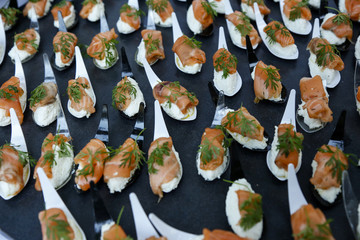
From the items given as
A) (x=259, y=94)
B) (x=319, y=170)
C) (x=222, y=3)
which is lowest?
(x=319, y=170)

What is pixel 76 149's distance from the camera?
8.91 ft

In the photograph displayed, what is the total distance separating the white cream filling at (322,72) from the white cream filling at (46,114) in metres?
2.21

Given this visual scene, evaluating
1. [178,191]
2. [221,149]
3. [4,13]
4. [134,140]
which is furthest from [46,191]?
[4,13]

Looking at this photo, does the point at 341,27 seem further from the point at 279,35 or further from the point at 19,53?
the point at 19,53

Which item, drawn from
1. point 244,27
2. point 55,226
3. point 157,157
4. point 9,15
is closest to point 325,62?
point 244,27

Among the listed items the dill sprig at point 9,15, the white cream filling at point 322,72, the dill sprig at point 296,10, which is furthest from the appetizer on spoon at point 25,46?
the white cream filling at point 322,72

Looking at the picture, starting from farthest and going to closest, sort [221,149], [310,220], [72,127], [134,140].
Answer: [72,127]
[134,140]
[221,149]
[310,220]

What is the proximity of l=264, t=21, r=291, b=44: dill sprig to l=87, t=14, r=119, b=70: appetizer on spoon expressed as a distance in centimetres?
143

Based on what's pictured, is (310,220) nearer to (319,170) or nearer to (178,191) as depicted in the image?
(319,170)

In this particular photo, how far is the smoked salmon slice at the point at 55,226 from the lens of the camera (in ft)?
6.61

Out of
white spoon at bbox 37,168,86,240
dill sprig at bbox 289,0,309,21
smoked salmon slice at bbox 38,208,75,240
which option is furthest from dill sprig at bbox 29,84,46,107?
dill sprig at bbox 289,0,309,21

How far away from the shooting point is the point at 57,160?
249cm

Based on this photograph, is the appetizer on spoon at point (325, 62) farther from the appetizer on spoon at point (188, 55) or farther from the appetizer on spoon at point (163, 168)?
the appetizer on spoon at point (163, 168)

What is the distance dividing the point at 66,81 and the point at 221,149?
1703 millimetres
